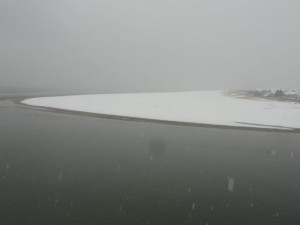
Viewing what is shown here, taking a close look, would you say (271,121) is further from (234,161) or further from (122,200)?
(122,200)

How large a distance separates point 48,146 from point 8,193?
6477mm

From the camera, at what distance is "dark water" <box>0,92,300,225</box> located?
300 inches

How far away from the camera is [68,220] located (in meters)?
7.10

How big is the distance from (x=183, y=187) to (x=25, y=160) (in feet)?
23.9

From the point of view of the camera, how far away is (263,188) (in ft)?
32.9

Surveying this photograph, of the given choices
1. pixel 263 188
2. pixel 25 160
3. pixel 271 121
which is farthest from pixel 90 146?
pixel 271 121

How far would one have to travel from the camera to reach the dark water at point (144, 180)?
762 centimetres

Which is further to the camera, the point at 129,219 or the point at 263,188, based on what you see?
the point at 263,188

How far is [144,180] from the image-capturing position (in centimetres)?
1016

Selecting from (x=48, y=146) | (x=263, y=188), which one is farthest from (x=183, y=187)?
(x=48, y=146)

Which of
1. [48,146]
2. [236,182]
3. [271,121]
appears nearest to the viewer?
[236,182]

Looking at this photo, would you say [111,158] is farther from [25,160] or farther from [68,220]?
[68,220]

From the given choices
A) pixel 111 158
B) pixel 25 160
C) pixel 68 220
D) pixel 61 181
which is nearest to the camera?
pixel 68 220

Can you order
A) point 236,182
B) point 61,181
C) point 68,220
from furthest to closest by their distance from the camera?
point 236,182 < point 61,181 < point 68,220
